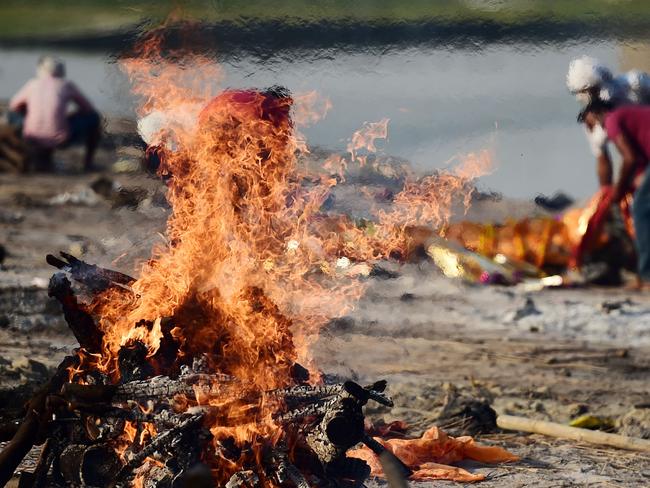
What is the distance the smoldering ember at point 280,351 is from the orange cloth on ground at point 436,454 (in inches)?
0.5

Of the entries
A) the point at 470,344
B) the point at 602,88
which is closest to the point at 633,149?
the point at 602,88

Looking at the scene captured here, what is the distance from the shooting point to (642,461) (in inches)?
268

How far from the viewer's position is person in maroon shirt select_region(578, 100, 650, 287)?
1144 centimetres

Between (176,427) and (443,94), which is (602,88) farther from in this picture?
(176,427)

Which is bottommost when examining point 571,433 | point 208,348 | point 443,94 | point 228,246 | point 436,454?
point 436,454

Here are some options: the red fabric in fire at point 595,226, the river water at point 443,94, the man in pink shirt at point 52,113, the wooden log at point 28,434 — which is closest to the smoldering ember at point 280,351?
the wooden log at point 28,434

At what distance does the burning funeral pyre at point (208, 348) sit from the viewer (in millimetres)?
5160

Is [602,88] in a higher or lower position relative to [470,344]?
higher

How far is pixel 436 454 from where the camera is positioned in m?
6.63

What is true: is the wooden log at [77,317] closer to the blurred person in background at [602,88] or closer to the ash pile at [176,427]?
the ash pile at [176,427]

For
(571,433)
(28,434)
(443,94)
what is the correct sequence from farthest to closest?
1. (443,94)
2. (571,433)
3. (28,434)

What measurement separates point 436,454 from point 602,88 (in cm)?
556

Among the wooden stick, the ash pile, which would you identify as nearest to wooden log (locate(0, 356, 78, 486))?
the ash pile

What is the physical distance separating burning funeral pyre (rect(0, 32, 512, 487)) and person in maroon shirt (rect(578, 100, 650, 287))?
217 inches
